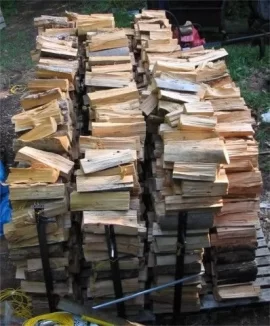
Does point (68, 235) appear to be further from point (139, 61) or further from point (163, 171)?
point (139, 61)

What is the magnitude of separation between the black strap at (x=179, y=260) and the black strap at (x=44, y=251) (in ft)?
2.90

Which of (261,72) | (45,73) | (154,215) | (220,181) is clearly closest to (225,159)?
(220,181)

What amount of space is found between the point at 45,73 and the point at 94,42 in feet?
2.62

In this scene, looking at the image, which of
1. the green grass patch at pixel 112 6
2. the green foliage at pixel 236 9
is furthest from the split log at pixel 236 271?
the green grass patch at pixel 112 6

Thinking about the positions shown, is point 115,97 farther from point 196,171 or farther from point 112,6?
point 112,6

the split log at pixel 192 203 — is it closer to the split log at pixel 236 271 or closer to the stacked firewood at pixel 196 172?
the stacked firewood at pixel 196 172

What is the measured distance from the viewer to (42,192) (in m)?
Answer: 3.91

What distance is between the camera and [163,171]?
162 inches

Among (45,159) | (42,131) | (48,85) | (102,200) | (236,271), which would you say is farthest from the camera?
(48,85)

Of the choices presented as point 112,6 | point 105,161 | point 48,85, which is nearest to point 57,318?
point 105,161

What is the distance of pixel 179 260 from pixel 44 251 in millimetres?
964

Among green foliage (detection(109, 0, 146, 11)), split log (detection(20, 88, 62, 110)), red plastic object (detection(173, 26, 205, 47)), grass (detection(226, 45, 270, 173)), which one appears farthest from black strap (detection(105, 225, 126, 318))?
green foliage (detection(109, 0, 146, 11))

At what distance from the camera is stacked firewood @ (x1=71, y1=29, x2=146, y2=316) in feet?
12.6

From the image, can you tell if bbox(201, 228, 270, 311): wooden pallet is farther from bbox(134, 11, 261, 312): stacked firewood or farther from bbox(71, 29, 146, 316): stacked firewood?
bbox(71, 29, 146, 316): stacked firewood
